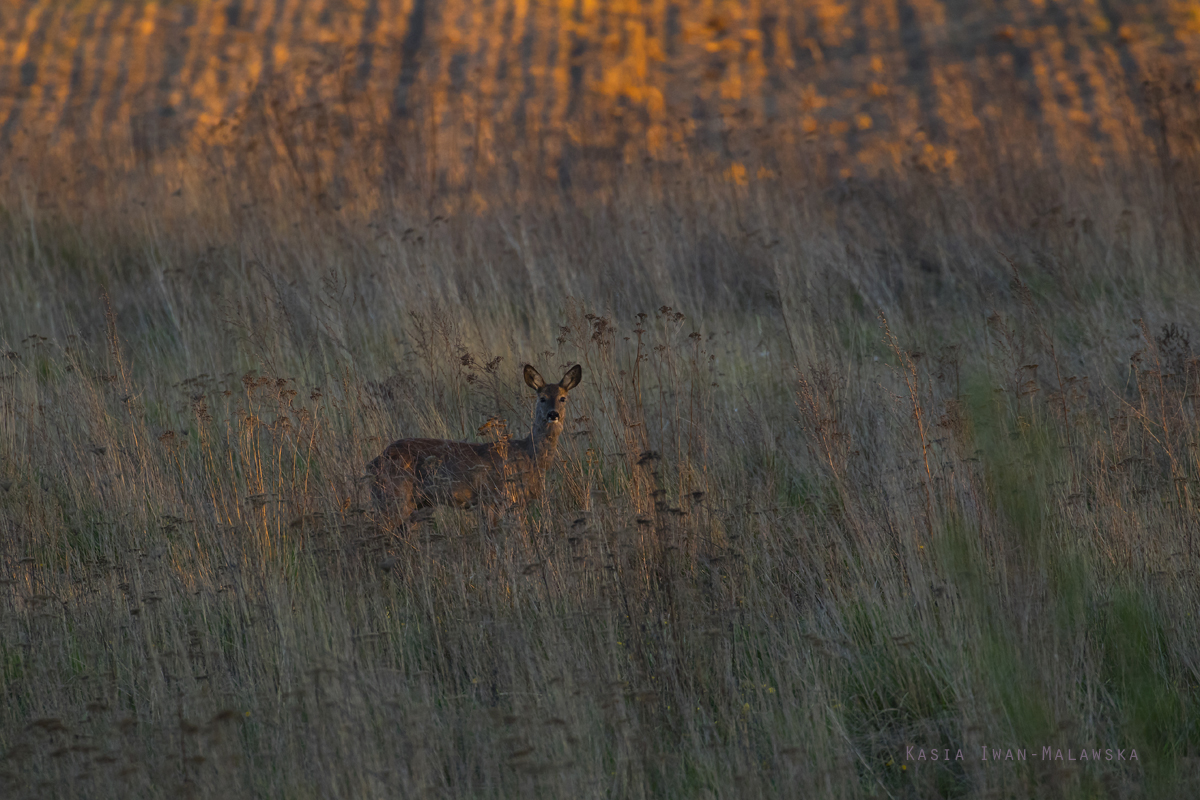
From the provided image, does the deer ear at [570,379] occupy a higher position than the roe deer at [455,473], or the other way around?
the deer ear at [570,379]

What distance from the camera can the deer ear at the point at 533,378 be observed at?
550cm

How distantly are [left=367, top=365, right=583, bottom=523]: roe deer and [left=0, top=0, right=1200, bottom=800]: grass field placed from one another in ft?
0.42

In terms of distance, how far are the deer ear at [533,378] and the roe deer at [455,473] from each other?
14 millimetres

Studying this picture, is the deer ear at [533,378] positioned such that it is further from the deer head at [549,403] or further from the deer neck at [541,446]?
the deer neck at [541,446]

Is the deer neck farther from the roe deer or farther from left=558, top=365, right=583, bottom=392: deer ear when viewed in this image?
left=558, top=365, right=583, bottom=392: deer ear

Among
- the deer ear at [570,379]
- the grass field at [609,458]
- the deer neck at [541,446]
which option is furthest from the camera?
the deer ear at [570,379]

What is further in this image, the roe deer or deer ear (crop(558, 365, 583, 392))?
deer ear (crop(558, 365, 583, 392))

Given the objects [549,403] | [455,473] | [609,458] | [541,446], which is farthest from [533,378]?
[455,473]

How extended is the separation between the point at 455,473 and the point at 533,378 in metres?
0.77

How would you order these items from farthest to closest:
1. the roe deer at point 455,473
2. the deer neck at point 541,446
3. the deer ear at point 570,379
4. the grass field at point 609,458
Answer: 1. the deer ear at point 570,379
2. the deer neck at point 541,446
3. the roe deer at point 455,473
4. the grass field at point 609,458

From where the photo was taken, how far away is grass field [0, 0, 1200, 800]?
3.20 m

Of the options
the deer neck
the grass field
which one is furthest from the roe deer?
the grass field

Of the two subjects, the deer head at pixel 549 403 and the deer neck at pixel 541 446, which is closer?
the deer neck at pixel 541 446

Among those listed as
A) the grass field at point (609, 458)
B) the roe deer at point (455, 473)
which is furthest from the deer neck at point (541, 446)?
the grass field at point (609, 458)
